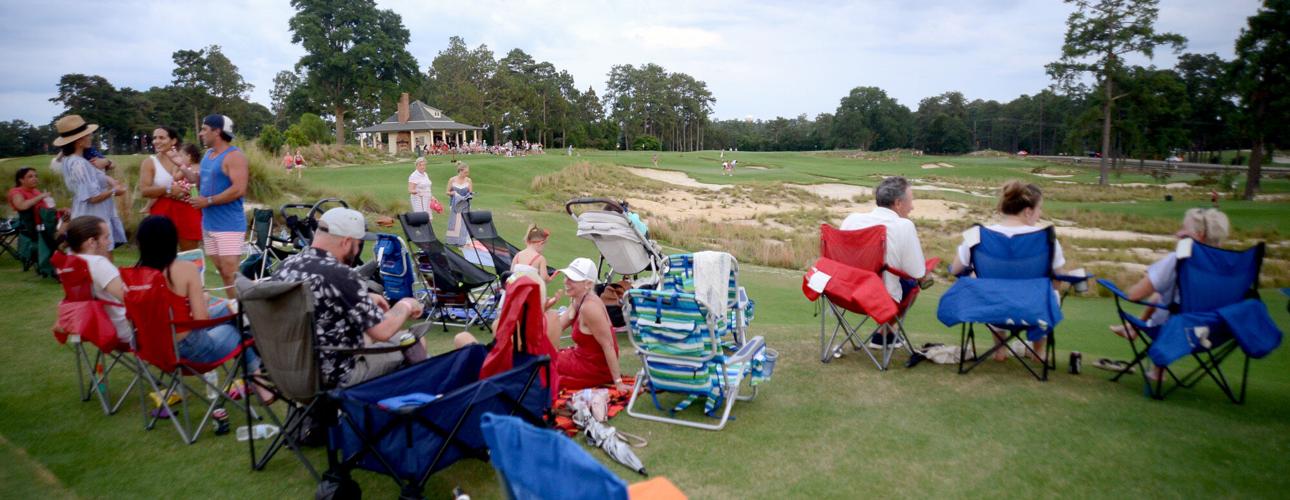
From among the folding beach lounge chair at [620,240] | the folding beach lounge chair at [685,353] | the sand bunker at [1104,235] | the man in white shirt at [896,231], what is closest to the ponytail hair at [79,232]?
the folding beach lounge chair at [620,240]

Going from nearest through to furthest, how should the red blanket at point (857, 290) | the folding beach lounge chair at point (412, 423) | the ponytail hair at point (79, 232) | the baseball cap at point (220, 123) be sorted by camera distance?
1. the folding beach lounge chair at point (412, 423)
2. the ponytail hair at point (79, 232)
3. the red blanket at point (857, 290)
4. the baseball cap at point (220, 123)

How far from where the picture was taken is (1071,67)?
3978cm

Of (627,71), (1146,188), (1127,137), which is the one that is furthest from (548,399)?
(627,71)

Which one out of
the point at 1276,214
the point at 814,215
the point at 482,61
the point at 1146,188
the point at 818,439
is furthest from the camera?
the point at 482,61

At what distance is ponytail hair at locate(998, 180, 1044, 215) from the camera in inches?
202

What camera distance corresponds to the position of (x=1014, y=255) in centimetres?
502

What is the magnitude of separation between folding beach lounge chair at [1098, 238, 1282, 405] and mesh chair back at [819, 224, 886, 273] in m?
1.58

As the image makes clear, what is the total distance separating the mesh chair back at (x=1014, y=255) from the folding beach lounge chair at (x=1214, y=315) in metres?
0.63

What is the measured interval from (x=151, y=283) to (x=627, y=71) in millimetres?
107186

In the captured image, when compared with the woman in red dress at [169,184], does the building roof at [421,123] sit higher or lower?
higher

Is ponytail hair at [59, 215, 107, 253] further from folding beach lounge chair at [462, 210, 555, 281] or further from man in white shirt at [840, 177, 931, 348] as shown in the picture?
man in white shirt at [840, 177, 931, 348]

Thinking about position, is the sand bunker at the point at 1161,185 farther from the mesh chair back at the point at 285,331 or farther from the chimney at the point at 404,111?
the chimney at the point at 404,111

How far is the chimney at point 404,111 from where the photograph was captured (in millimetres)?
54594

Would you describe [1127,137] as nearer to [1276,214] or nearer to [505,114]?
[1276,214]
